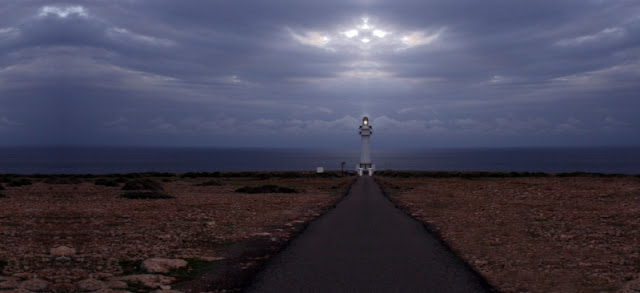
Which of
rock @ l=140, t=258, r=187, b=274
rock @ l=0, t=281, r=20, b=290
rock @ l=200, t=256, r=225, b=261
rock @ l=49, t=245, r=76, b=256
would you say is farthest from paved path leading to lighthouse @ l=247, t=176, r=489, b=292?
rock @ l=49, t=245, r=76, b=256

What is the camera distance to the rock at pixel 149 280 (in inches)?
303

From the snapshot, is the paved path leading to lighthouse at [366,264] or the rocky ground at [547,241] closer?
the paved path leading to lighthouse at [366,264]

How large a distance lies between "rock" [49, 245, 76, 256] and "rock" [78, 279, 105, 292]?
240 centimetres

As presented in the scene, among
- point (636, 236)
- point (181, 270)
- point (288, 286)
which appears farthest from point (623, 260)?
point (181, 270)

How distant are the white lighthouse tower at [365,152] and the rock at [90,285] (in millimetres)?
53761

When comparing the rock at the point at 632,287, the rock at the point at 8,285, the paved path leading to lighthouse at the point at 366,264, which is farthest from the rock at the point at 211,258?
the rock at the point at 632,287

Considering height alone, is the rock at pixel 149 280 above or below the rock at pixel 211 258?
above

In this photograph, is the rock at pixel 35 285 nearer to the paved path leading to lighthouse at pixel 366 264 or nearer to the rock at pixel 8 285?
the rock at pixel 8 285

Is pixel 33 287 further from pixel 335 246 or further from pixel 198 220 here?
pixel 198 220

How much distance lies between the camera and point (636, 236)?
1230cm

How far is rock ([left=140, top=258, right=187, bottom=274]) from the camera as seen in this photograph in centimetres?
858

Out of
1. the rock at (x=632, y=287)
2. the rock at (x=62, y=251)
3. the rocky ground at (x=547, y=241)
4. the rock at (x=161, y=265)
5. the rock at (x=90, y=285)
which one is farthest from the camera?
the rock at (x=62, y=251)

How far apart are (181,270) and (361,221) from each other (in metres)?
7.93

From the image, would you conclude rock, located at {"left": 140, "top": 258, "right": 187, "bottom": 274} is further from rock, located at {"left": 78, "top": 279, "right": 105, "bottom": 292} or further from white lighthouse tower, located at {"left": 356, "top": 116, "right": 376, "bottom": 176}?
white lighthouse tower, located at {"left": 356, "top": 116, "right": 376, "bottom": 176}
